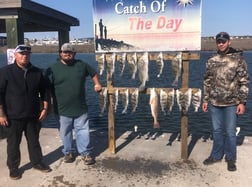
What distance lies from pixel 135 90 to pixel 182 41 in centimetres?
105

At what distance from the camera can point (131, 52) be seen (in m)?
5.32

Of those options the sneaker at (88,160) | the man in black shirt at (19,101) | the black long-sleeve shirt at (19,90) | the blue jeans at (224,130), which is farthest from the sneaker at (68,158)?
the blue jeans at (224,130)

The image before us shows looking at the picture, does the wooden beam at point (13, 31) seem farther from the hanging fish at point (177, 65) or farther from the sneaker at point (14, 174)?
the hanging fish at point (177, 65)

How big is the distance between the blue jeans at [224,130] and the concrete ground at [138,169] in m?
0.20

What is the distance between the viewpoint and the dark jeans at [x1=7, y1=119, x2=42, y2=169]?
462 centimetres

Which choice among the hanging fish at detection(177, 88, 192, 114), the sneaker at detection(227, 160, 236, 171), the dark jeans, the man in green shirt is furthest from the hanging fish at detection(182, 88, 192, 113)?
the dark jeans

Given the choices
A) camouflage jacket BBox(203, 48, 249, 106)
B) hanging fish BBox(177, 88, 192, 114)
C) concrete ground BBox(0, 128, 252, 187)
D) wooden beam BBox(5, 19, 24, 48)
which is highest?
wooden beam BBox(5, 19, 24, 48)

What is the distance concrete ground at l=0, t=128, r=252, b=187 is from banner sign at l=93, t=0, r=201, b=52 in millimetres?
1714

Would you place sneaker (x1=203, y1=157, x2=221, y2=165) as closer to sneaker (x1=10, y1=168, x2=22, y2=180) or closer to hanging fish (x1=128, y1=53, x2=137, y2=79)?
hanging fish (x1=128, y1=53, x2=137, y2=79)

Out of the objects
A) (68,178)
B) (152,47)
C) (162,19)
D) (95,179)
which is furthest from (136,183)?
(162,19)

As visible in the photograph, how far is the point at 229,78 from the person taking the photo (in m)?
4.68

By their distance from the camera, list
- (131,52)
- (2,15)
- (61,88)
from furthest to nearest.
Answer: (2,15) → (131,52) → (61,88)

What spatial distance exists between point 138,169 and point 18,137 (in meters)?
1.76

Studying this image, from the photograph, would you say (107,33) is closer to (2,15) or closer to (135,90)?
(135,90)
